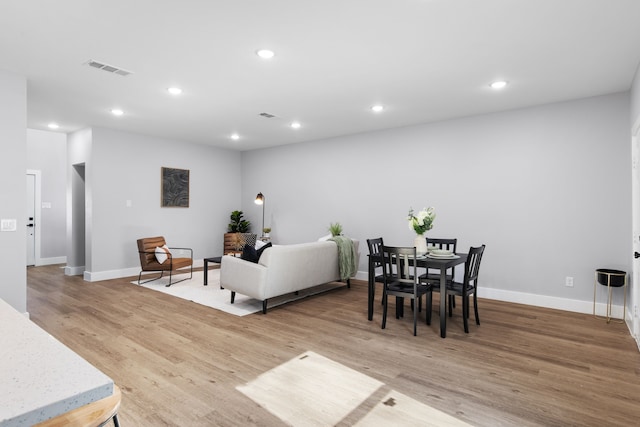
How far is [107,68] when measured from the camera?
360cm

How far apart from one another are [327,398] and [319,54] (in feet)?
9.00

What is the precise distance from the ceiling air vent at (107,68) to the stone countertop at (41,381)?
3.28 m

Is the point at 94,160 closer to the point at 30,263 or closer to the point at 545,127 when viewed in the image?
the point at 30,263

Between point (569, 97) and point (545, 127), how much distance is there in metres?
0.42

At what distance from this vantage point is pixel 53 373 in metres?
0.81

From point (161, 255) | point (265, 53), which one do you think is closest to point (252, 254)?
point (161, 255)

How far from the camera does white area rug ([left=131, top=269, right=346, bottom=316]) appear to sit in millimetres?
4504

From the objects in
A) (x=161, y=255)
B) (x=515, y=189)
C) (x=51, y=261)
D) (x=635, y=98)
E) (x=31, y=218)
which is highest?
(x=635, y=98)

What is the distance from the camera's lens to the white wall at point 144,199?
613 centimetres

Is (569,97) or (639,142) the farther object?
(569,97)

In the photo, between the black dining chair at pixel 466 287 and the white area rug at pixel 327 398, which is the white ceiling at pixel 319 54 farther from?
the white area rug at pixel 327 398

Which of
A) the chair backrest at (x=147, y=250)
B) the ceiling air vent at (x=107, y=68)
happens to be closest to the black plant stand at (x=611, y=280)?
the ceiling air vent at (x=107, y=68)

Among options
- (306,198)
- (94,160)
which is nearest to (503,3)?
(306,198)

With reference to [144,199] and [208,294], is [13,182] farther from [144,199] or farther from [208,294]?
[144,199]
